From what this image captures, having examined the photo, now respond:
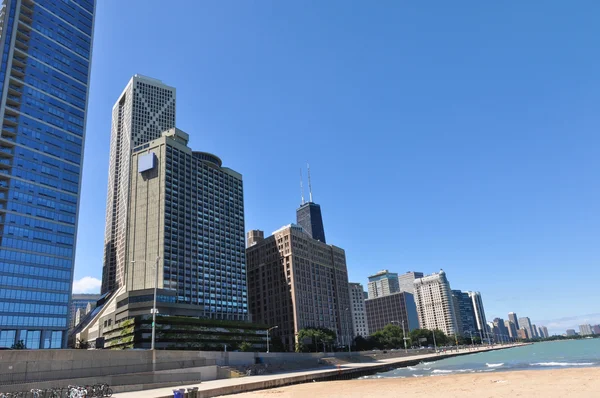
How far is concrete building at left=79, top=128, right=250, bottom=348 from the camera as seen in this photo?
527ft

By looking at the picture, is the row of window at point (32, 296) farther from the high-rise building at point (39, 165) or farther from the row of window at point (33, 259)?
the row of window at point (33, 259)

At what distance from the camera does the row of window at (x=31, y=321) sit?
359 ft

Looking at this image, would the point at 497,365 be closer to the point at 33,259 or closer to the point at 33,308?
the point at 33,308

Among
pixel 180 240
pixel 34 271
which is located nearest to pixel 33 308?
pixel 34 271

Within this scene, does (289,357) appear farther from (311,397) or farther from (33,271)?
(33,271)

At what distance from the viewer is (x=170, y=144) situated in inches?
6993

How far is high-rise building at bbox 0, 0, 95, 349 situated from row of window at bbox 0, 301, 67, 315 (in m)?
0.22

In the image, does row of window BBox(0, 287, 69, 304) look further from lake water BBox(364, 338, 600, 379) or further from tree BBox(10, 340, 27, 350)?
lake water BBox(364, 338, 600, 379)

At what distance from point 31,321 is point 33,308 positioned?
3.41m

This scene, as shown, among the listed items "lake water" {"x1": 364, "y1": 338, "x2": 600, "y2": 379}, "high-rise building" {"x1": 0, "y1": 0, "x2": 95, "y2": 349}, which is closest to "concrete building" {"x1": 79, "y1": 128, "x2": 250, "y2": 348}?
"high-rise building" {"x1": 0, "y1": 0, "x2": 95, "y2": 349}

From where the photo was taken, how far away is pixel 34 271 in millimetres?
116312

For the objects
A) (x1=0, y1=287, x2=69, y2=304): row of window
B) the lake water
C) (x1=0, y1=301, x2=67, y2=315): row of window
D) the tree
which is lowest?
the lake water

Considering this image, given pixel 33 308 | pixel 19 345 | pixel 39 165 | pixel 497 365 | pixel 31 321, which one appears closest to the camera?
pixel 497 365

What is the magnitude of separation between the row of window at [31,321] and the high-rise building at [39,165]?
9.2 inches
